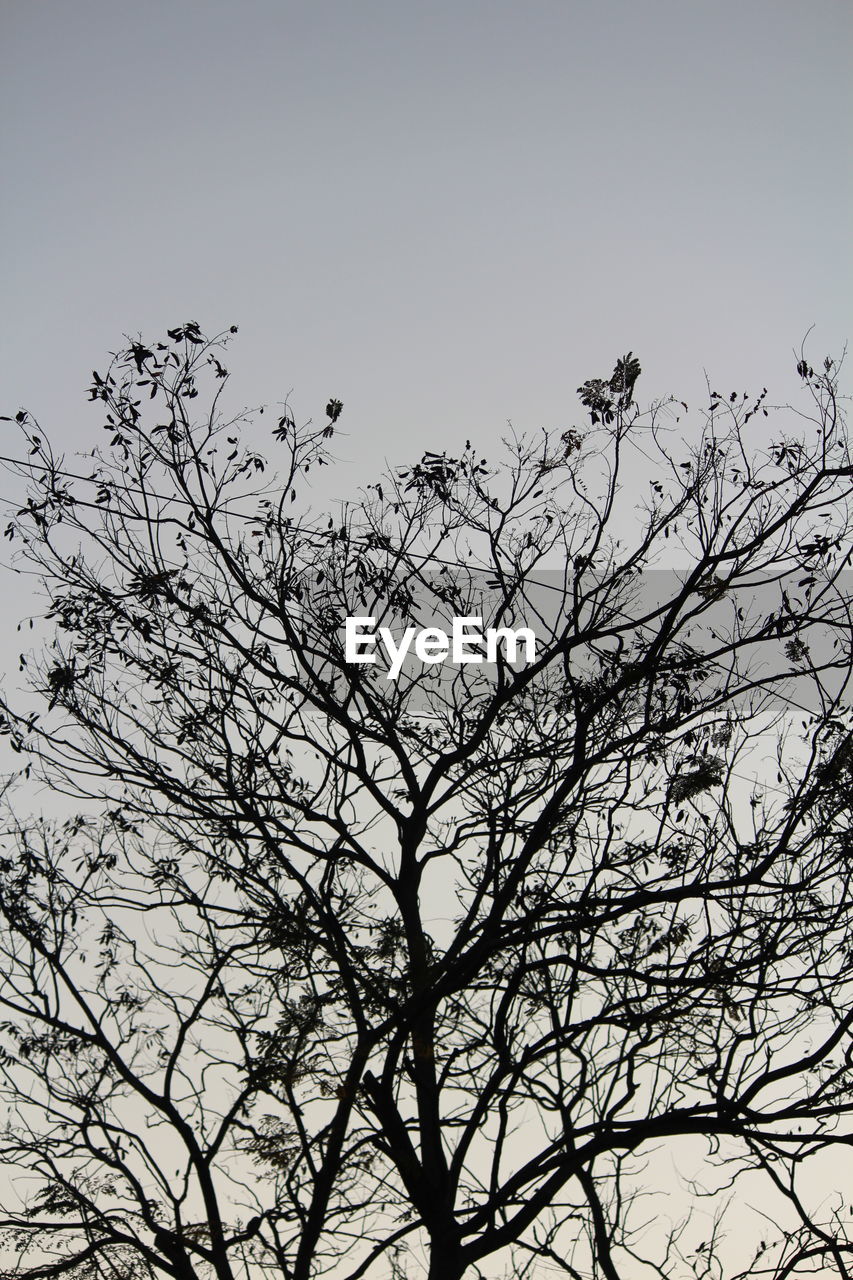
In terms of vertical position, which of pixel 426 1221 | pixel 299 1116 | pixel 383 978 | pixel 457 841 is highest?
pixel 457 841

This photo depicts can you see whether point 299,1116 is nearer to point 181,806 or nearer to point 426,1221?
point 426,1221

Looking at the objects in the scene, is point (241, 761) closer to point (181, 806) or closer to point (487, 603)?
point (181, 806)

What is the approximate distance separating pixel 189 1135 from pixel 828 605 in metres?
6.07

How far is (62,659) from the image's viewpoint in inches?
300

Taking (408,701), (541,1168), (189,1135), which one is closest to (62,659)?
(408,701)

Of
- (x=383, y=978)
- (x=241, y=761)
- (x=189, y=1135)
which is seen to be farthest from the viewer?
(x=189, y=1135)

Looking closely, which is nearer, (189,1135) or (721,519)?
(721,519)

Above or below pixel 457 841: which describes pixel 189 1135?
below

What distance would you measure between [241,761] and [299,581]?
140 cm

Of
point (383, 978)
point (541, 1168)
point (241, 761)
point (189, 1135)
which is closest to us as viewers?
point (541, 1168)

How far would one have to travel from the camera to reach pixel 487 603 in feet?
26.3

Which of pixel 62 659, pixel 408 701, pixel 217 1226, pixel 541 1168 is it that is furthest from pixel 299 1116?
pixel 62 659

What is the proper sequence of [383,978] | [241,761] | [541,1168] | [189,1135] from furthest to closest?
1. [189,1135]
2. [241,761]
3. [383,978]
4. [541,1168]

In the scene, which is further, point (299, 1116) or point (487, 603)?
point (487, 603)
